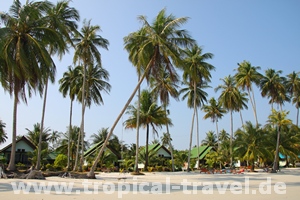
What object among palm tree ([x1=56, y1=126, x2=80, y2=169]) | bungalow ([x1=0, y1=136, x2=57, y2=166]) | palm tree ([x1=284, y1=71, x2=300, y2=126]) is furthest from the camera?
palm tree ([x1=284, y1=71, x2=300, y2=126])

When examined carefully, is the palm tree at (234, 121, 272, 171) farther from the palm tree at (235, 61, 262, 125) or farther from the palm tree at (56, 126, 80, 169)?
the palm tree at (56, 126, 80, 169)

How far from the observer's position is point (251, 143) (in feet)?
126

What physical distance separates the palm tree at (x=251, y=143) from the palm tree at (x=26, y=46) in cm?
2715

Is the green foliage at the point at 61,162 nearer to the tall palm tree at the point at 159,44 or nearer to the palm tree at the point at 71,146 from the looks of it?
the palm tree at the point at 71,146

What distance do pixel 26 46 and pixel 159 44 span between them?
9.26 meters

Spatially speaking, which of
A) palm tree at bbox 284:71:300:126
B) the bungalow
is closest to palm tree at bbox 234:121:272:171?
palm tree at bbox 284:71:300:126

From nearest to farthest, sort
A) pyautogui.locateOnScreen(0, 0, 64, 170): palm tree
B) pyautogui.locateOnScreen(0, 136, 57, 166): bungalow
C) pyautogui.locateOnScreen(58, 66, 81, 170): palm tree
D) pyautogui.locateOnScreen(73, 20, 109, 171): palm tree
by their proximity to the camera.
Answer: pyautogui.locateOnScreen(0, 0, 64, 170): palm tree
pyautogui.locateOnScreen(73, 20, 109, 171): palm tree
pyautogui.locateOnScreen(58, 66, 81, 170): palm tree
pyautogui.locateOnScreen(0, 136, 57, 166): bungalow

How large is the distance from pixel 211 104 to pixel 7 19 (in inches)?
1593

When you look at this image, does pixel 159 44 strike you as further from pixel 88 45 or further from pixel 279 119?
pixel 279 119

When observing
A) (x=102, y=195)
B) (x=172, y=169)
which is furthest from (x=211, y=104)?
(x=102, y=195)

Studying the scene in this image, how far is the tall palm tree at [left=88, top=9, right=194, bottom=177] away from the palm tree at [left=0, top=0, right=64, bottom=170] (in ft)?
20.2

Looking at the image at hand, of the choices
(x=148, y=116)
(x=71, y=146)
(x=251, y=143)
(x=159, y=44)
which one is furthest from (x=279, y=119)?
(x=71, y=146)

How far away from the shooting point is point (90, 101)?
117 ft

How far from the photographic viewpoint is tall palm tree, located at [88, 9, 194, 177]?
21.8 metres
